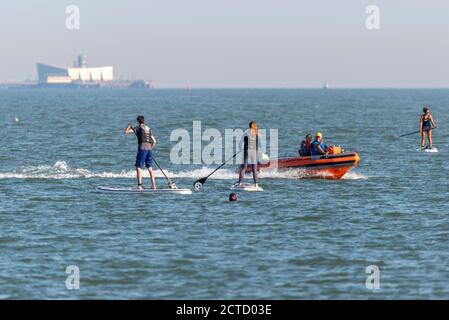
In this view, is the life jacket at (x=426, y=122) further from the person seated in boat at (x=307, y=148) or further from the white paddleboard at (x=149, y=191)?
the white paddleboard at (x=149, y=191)

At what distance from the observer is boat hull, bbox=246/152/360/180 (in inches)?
1185

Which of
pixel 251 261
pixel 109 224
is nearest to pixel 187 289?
pixel 251 261

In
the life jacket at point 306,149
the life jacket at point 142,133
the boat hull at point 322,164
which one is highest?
the life jacket at point 142,133

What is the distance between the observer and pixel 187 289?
1638 centimetres

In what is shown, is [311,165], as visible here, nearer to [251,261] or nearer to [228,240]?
[228,240]

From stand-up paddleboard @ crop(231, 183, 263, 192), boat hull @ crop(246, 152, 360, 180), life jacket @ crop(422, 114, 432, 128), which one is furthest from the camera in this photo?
life jacket @ crop(422, 114, 432, 128)

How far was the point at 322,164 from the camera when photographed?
3020cm

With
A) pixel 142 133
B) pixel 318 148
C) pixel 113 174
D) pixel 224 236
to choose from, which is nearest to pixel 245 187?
pixel 318 148

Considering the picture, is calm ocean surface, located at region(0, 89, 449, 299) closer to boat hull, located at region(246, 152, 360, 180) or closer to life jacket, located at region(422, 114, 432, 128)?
boat hull, located at region(246, 152, 360, 180)

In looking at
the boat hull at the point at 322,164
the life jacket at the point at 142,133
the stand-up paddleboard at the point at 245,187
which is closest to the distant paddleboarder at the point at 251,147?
the stand-up paddleboard at the point at 245,187

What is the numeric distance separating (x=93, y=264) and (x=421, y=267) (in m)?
5.76

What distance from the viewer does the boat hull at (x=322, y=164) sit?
98.8 feet

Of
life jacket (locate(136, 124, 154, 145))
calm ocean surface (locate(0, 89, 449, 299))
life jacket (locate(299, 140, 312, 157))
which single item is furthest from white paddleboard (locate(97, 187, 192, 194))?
life jacket (locate(299, 140, 312, 157))

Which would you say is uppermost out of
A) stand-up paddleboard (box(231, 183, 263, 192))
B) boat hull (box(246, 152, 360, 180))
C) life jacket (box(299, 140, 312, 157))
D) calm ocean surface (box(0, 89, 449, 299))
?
life jacket (box(299, 140, 312, 157))
